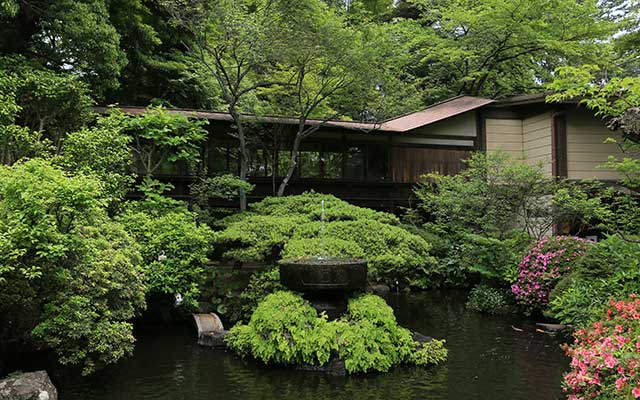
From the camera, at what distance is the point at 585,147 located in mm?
16516

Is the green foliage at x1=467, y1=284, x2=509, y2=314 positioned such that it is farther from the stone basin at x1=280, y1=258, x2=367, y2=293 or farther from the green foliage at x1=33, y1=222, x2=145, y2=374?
the green foliage at x1=33, y1=222, x2=145, y2=374

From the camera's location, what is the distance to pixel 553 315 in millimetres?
9016

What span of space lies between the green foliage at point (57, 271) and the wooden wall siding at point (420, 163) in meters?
12.3

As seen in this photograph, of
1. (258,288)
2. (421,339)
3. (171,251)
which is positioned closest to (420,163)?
(258,288)

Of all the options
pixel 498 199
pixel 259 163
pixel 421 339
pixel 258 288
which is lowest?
pixel 421 339

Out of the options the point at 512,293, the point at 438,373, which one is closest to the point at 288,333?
the point at 438,373

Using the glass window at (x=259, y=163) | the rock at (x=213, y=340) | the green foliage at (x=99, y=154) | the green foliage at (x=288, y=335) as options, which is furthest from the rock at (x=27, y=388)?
the glass window at (x=259, y=163)

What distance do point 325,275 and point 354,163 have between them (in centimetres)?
1036

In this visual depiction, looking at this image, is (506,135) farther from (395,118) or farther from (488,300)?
(488,300)

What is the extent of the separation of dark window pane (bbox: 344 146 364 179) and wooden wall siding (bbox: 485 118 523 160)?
15.8 ft

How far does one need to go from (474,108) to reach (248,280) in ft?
37.1

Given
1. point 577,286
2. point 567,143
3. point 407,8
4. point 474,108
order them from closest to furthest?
point 577,286 < point 567,143 < point 474,108 < point 407,8

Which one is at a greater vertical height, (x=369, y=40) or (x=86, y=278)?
(x=369, y=40)

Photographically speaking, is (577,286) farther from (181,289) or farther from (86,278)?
(86,278)
